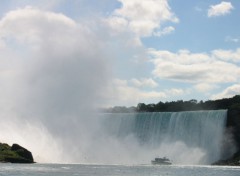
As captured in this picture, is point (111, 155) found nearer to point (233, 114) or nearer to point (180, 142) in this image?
point (180, 142)

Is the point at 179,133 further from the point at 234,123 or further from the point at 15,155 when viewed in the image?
the point at 15,155

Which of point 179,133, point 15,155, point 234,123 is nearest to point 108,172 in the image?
point 15,155

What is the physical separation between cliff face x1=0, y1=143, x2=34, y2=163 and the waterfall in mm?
33223

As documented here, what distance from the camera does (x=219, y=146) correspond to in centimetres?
16800

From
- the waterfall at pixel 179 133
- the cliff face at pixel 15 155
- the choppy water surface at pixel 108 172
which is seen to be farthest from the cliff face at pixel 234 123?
the cliff face at pixel 15 155

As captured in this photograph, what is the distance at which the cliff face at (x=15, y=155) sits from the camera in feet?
543

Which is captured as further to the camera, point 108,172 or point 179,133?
point 179,133

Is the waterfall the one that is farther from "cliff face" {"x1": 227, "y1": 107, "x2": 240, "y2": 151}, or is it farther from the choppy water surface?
the choppy water surface

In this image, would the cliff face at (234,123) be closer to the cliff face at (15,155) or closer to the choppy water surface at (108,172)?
the choppy water surface at (108,172)

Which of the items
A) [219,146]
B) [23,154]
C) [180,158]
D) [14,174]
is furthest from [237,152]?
[14,174]

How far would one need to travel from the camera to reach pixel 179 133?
177m

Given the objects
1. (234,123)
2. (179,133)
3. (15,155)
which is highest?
(234,123)

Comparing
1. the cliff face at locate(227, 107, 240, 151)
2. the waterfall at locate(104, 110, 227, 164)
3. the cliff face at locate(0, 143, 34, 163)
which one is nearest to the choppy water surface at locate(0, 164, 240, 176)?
the cliff face at locate(0, 143, 34, 163)

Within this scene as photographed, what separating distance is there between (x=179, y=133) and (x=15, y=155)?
42.4m
